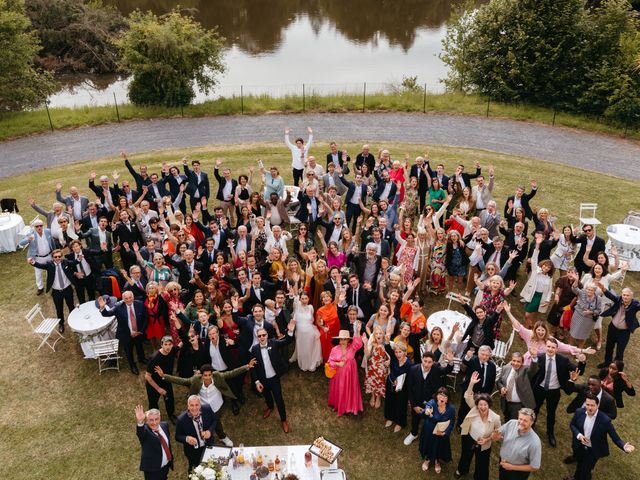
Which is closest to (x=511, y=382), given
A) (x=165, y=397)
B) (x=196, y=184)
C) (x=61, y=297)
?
(x=165, y=397)

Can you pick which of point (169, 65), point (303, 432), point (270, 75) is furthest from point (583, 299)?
point (270, 75)

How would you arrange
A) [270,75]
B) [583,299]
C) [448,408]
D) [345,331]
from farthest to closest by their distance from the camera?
[270,75]
[583,299]
[345,331]
[448,408]

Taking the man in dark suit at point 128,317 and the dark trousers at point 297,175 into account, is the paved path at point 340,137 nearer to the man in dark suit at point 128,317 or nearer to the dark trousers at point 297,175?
the dark trousers at point 297,175

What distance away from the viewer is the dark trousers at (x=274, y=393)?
7941 mm

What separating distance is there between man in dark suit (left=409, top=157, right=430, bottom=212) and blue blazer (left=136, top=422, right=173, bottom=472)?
8.95 m

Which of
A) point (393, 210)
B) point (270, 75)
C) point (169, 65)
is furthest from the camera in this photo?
point (270, 75)

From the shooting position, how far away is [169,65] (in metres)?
25.5

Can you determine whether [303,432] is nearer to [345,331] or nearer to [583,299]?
[345,331]

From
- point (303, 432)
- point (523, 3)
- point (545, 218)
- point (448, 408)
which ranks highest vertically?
point (523, 3)

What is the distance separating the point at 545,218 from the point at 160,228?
7939mm

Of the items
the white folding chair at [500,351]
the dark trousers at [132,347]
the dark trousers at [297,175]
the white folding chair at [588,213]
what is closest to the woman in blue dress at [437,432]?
the white folding chair at [500,351]

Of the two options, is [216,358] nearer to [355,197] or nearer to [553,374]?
[553,374]

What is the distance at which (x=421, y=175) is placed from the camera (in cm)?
1348

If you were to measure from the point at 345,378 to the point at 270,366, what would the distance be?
1235 mm
